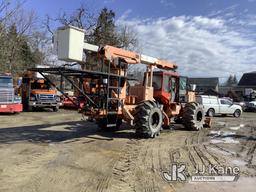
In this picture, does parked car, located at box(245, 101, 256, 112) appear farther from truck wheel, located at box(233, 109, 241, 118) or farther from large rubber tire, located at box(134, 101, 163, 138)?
large rubber tire, located at box(134, 101, 163, 138)

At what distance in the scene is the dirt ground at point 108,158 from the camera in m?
5.96

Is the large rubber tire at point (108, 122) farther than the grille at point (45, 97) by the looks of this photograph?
No

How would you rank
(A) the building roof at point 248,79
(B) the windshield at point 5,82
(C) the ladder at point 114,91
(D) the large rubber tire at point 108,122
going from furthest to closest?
(A) the building roof at point 248,79 < (B) the windshield at point 5,82 < (D) the large rubber tire at point 108,122 < (C) the ladder at point 114,91

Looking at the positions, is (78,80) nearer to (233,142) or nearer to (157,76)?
(157,76)

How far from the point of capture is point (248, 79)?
65.7m

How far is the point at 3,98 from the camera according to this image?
20.1 meters

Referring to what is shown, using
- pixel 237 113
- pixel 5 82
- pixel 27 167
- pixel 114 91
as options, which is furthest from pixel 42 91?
pixel 27 167

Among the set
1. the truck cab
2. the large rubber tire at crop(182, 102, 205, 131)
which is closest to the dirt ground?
the large rubber tire at crop(182, 102, 205, 131)

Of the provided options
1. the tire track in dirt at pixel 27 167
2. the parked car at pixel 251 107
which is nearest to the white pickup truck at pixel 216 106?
the parked car at pixel 251 107

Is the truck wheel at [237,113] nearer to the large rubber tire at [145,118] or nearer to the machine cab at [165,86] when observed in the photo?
the machine cab at [165,86]

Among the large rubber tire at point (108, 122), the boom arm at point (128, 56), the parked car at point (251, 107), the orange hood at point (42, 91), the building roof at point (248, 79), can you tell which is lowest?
the large rubber tire at point (108, 122)

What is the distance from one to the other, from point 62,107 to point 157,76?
1678cm

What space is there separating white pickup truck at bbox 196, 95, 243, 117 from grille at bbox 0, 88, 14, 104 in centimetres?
1421

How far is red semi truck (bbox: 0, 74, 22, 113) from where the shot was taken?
20.0 m
